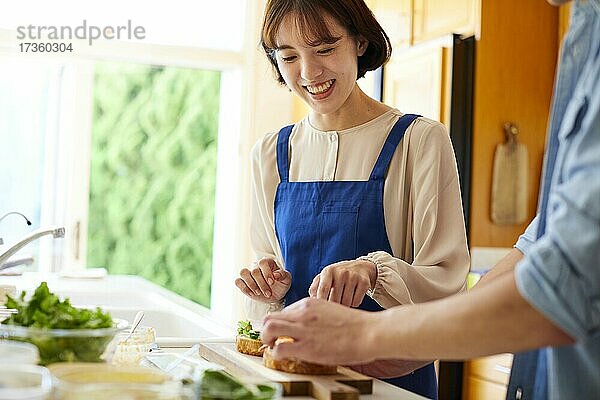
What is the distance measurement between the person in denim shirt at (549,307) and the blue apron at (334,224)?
608 millimetres

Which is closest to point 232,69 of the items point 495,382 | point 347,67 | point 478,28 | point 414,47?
point 414,47

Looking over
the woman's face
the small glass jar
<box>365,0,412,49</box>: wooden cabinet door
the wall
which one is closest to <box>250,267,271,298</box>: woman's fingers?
the small glass jar

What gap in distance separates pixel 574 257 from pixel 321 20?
105cm

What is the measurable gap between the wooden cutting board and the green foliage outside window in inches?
248

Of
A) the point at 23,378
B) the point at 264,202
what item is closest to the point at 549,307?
the point at 23,378

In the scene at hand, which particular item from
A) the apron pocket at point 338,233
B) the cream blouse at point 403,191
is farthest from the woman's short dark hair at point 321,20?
the apron pocket at point 338,233

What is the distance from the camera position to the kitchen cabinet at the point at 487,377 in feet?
10.3

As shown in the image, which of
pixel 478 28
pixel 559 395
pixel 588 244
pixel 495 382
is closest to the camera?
pixel 588 244

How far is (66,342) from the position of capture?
3.81 feet

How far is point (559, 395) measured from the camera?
1075 mm

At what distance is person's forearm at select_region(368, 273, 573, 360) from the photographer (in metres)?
0.99

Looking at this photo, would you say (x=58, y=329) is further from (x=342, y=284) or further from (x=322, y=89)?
(x=322, y=89)

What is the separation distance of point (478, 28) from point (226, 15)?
6.11 feet

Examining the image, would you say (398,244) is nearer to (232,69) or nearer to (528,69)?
(528,69)
